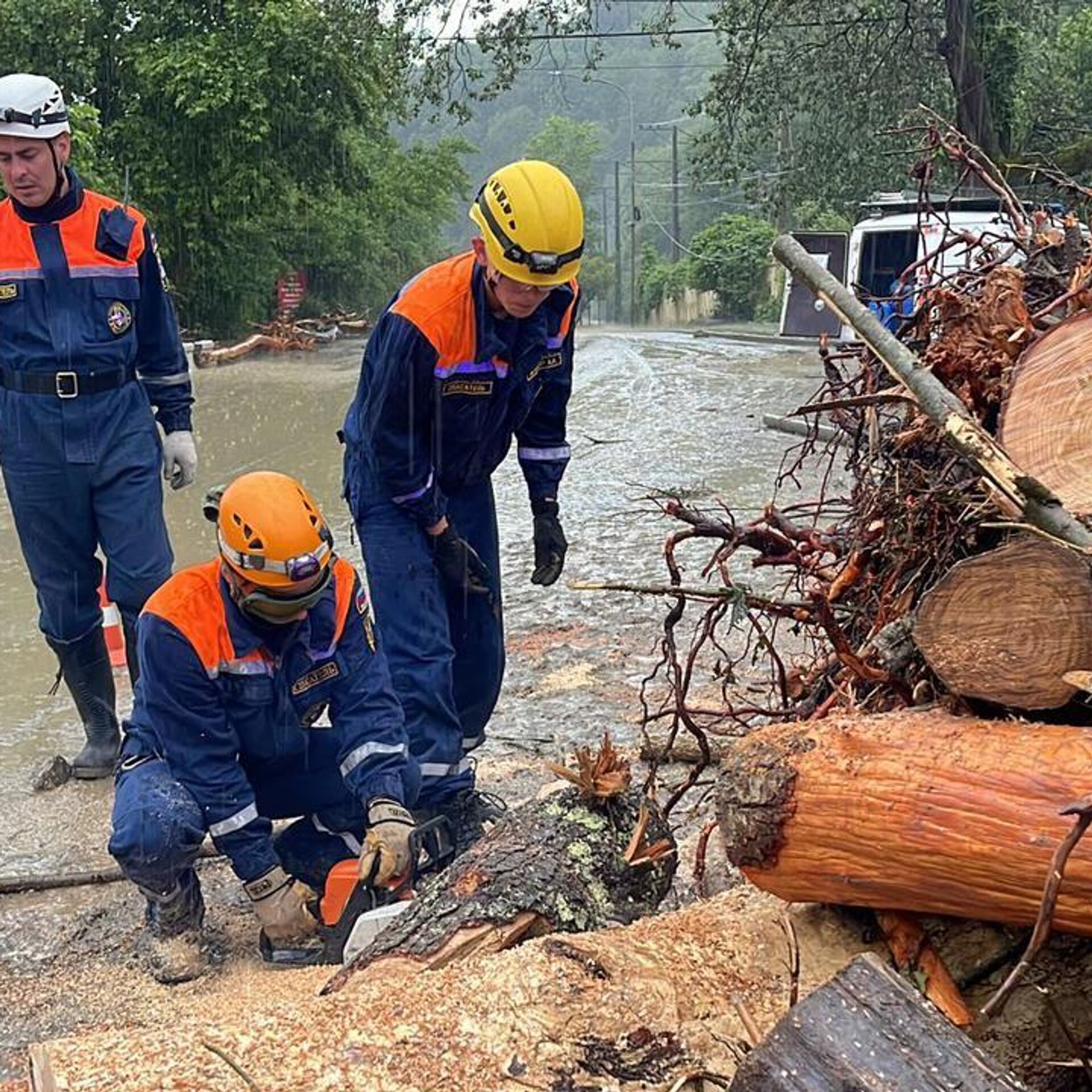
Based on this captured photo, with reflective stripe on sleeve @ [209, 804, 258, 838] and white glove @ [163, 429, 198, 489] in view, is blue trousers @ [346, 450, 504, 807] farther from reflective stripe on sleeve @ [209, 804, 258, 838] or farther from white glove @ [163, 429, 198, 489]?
white glove @ [163, 429, 198, 489]

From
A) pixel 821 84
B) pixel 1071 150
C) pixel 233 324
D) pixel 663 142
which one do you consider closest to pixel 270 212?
pixel 233 324

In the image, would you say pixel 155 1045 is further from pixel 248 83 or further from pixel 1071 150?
pixel 248 83

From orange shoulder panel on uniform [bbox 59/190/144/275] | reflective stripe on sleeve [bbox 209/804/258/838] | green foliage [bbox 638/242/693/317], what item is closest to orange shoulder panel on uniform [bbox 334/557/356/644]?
reflective stripe on sleeve [bbox 209/804/258/838]

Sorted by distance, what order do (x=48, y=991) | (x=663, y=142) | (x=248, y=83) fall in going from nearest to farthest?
(x=48, y=991), (x=248, y=83), (x=663, y=142)

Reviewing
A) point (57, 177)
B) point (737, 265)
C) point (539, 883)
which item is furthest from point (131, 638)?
point (737, 265)

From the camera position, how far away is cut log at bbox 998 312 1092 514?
2.61m

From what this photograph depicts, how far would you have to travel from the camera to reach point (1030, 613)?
219cm

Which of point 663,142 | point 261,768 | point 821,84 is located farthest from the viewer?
point 663,142

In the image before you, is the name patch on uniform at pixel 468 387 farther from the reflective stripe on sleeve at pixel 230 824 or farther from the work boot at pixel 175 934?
the work boot at pixel 175 934

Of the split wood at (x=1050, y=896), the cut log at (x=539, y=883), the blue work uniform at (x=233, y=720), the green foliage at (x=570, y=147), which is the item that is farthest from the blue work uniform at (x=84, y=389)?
the green foliage at (x=570, y=147)

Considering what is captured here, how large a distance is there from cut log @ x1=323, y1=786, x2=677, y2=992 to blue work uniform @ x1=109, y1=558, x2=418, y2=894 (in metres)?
0.65

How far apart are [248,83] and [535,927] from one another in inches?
873

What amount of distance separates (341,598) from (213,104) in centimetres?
2068

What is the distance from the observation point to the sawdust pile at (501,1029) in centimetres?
203
